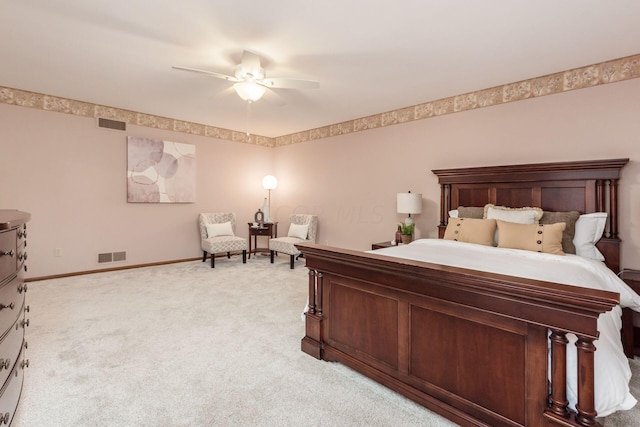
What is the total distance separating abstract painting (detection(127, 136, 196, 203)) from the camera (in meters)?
5.03

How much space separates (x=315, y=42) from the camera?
2.77 m

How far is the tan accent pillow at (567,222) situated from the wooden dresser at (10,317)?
3911 millimetres

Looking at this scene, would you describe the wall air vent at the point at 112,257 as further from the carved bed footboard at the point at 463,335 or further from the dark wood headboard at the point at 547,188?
the dark wood headboard at the point at 547,188

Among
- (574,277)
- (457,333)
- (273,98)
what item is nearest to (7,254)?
(457,333)

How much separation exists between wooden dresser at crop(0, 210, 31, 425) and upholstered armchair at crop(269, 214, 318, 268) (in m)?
3.82

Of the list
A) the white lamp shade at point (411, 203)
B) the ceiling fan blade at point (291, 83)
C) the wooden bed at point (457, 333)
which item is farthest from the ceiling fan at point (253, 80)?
the white lamp shade at point (411, 203)

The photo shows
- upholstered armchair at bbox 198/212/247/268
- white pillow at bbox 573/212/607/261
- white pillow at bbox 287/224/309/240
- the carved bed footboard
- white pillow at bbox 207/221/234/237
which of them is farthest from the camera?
white pillow at bbox 287/224/309/240

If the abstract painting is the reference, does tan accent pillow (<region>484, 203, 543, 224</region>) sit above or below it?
below

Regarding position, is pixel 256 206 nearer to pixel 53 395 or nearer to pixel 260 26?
pixel 260 26

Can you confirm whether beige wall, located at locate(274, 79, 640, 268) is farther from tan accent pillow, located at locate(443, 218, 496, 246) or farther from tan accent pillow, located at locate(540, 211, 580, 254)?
tan accent pillow, located at locate(443, 218, 496, 246)

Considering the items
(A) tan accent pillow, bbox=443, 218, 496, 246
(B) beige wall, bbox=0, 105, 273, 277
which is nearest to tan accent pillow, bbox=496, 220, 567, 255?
(A) tan accent pillow, bbox=443, 218, 496, 246

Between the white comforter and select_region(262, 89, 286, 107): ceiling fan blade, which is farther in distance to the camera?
select_region(262, 89, 286, 107): ceiling fan blade

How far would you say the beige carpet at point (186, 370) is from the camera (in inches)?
65.1

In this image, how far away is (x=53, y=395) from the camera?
5.91 feet
